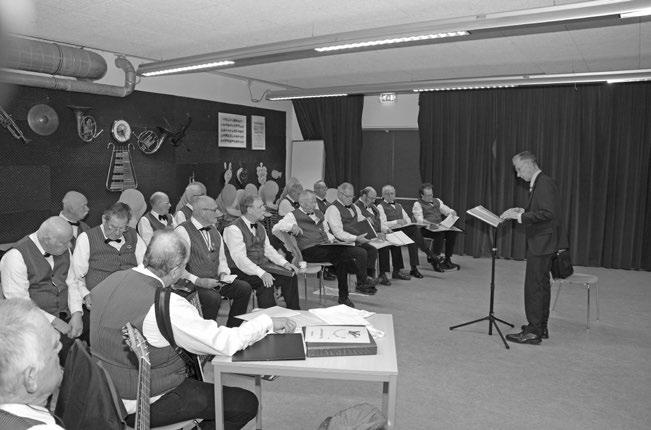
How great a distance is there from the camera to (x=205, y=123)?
26.9 ft

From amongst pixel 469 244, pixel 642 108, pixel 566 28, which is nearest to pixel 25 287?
pixel 566 28

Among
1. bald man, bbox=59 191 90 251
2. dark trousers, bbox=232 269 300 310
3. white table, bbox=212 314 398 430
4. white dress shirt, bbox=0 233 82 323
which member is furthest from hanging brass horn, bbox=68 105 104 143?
white table, bbox=212 314 398 430

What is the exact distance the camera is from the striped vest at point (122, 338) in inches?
89.5

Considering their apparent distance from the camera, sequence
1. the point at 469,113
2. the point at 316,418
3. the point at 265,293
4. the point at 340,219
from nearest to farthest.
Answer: the point at 316,418 → the point at 265,293 → the point at 340,219 → the point at 469,113

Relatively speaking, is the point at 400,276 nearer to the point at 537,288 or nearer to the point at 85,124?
the point at 537,288

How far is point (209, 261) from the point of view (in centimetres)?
445

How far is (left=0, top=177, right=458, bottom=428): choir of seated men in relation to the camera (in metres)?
2.27

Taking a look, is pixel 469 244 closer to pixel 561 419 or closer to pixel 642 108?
pixel 642 108

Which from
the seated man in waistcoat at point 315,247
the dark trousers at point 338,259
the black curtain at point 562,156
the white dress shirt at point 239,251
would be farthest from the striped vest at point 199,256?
the black curtain at point 562,156

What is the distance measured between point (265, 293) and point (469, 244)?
5.41 m

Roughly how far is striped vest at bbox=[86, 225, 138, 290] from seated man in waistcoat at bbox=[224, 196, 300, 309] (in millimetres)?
1017

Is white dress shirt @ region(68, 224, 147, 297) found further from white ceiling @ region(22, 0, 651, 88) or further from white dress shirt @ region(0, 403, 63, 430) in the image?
white dress shirt @ region(0, 403, 63, 430)

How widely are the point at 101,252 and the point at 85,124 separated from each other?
294 cm

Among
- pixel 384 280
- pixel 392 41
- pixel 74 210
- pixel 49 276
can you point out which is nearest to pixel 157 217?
pixel 74 210
